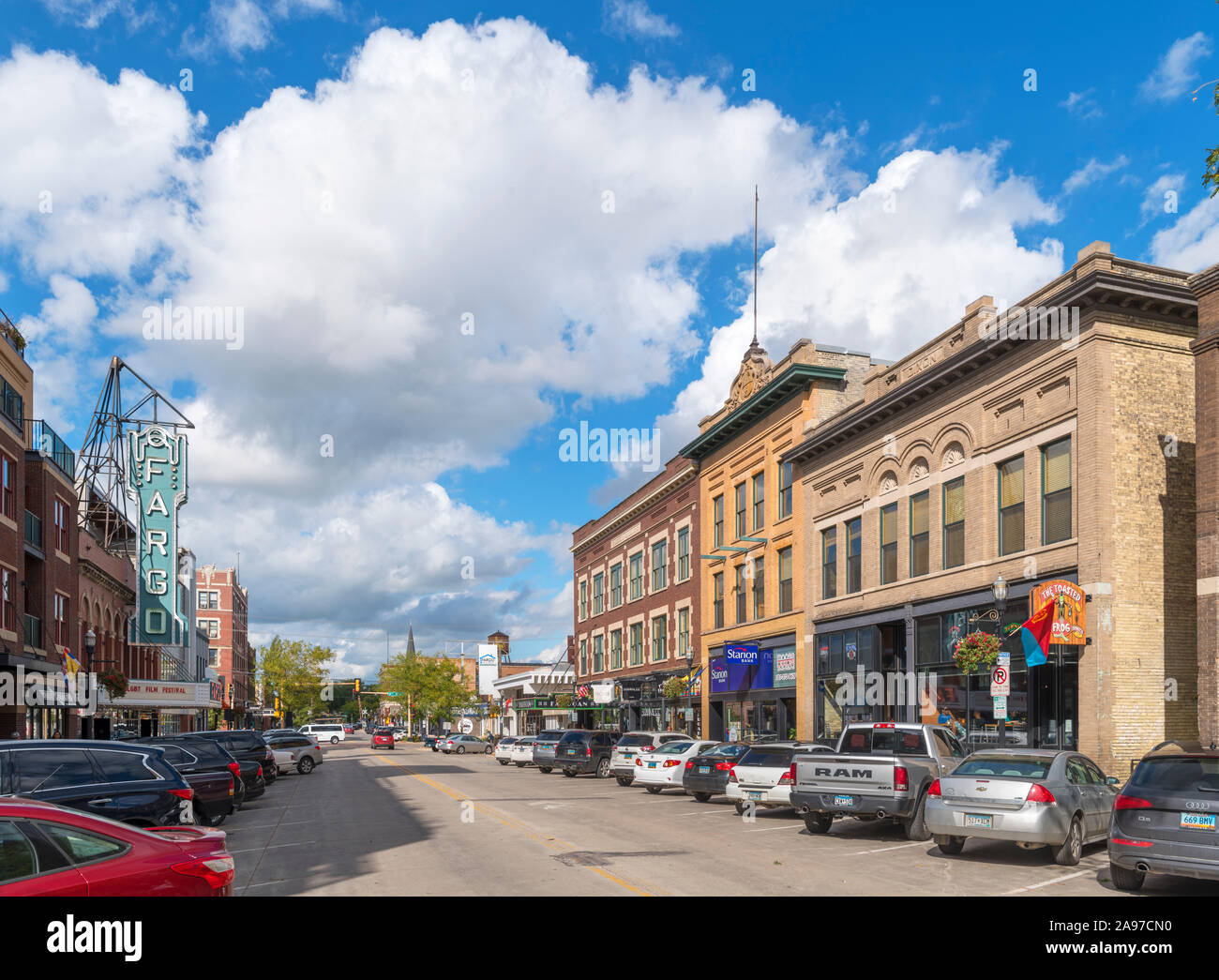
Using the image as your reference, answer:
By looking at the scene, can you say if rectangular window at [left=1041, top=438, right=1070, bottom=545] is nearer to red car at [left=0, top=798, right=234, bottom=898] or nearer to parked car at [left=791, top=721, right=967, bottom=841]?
parked car at [left=791, top=721, right=967, bottom=841]

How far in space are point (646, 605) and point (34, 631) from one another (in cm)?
2880

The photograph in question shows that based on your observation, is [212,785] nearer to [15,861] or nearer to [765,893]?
[765,893]

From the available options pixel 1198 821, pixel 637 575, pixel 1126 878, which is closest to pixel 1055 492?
pixel 1126 878

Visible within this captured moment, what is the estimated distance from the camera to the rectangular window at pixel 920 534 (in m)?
30.1

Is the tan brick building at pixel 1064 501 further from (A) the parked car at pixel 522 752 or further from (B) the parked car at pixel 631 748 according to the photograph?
(A) the parked car at pixel 522 752

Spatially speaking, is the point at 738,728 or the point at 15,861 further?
the point at 738,728

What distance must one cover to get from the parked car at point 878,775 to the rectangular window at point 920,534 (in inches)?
473

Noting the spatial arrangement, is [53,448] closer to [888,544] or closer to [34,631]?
[34,631]

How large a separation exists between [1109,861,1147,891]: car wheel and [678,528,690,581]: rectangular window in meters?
37.1

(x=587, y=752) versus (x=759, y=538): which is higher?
(x=759, y=538)

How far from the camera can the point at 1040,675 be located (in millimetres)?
24344

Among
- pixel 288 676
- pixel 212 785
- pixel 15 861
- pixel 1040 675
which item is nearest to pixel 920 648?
pixel 1040 675

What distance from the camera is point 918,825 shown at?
55.1 ft
